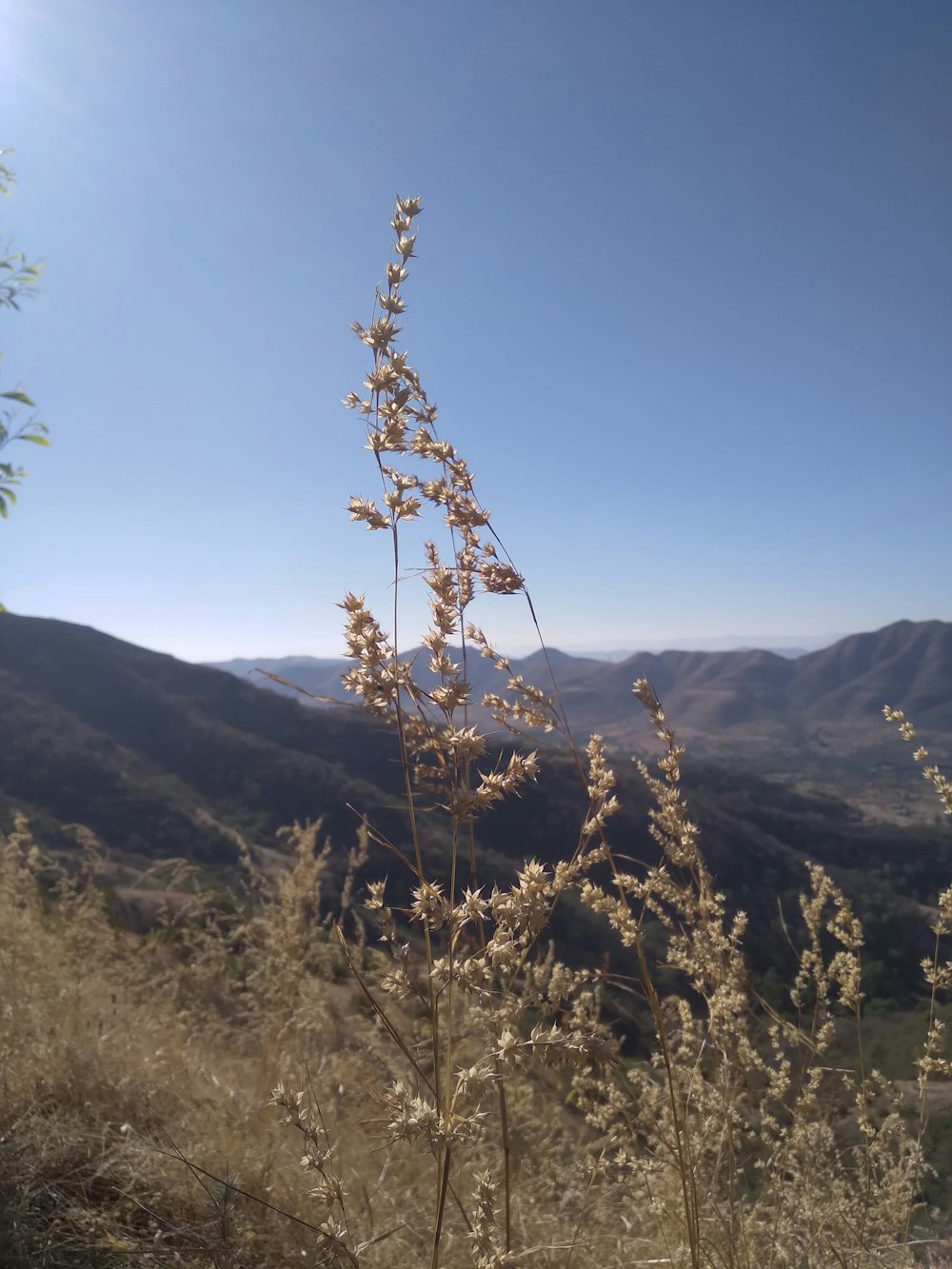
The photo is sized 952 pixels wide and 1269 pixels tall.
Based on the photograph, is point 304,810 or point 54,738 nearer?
point 304,810

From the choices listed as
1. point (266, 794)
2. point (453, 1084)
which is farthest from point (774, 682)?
point (453, 1084)

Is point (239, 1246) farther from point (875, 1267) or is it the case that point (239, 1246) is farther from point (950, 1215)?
point (950, 1215)

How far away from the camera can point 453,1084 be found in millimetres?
929

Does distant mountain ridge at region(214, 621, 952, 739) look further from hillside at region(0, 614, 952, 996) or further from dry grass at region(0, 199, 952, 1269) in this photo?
dry grass at region(0, 199, 952, 1269)

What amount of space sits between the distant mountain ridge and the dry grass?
161ft

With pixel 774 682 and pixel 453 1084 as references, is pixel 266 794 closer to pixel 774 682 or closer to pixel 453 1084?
pixel 453 1084

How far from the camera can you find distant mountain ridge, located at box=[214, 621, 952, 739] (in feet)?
186

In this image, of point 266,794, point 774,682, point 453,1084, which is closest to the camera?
point 453,1084

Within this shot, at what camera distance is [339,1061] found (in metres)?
2.91

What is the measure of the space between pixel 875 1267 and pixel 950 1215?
0.93 meters

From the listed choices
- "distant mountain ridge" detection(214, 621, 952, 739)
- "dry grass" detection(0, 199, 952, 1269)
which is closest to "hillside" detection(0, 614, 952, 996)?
"dry grass" detection(0, 199, 952, 1269)

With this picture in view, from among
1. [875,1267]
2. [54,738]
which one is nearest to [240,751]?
[54,738]

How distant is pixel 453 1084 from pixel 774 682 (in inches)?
3326

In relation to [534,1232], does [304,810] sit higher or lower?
lower
